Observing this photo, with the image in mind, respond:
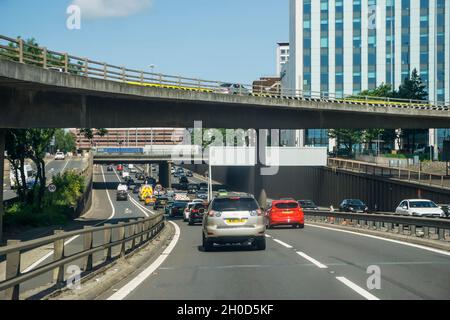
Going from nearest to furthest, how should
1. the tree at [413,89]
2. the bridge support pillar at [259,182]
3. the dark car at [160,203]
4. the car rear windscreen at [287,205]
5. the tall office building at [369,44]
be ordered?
the car rear windscreen at [287,205], the bridge support pillar at [259,182], the dark car at [160,203], the tree at [413,89], the tall office building at [369,44]

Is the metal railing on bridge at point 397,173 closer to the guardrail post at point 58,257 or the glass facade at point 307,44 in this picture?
the glass facade at point 307,44

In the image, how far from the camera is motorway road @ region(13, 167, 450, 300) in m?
10.9

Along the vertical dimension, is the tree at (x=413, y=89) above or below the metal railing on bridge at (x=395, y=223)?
above

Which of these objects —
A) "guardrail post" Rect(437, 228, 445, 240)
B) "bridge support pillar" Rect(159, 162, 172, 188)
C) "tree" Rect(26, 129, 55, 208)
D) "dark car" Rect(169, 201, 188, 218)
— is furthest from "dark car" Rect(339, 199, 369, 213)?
"bridge support pillar" Rect(159, 162, 172, 188)

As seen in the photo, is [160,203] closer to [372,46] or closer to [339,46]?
[339,46]

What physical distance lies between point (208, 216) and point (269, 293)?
885 cm

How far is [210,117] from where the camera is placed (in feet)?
150

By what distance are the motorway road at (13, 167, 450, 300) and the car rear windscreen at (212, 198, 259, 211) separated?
1.27 m

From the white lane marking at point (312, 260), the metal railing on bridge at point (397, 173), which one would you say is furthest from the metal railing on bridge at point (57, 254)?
the metal railing on bridge at point (397, 173)

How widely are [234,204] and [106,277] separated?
7.70 metres

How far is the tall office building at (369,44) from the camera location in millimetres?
101812

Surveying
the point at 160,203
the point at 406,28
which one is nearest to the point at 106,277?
the point at 160,203

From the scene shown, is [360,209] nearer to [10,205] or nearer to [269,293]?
[10,205]
